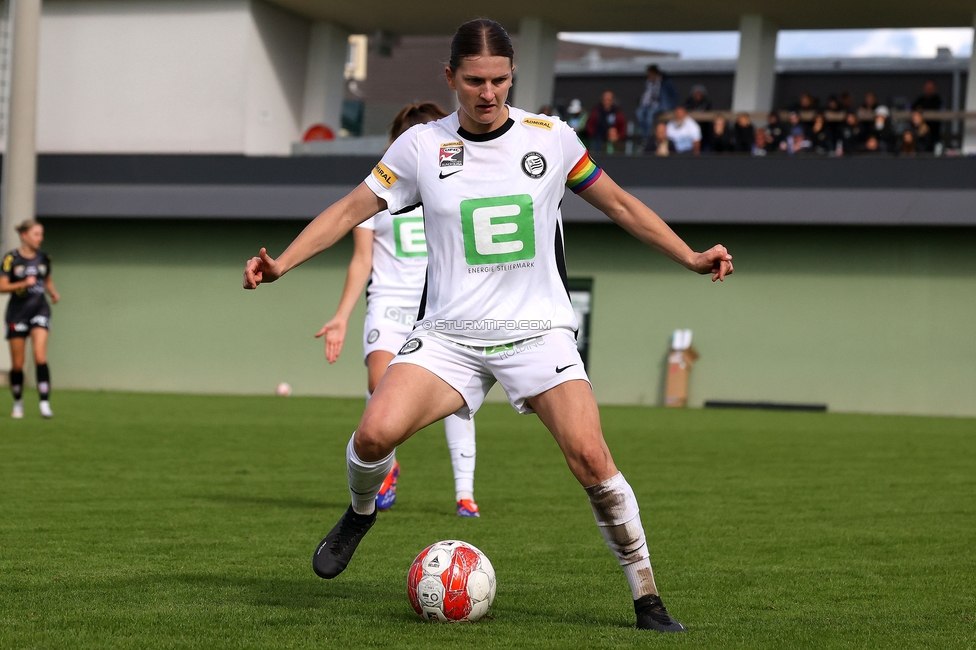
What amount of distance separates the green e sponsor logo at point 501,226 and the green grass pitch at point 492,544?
4.59 ft

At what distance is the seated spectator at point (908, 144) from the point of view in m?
22.2

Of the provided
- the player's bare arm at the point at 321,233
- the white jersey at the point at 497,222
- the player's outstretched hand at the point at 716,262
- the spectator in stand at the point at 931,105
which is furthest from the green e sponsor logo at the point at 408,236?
the spectator in stand at the point at 931,105

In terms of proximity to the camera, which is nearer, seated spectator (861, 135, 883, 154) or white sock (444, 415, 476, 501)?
white sock (444, 415, 476, 501)

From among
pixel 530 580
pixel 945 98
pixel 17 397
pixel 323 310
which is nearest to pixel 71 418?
pixel 17 397

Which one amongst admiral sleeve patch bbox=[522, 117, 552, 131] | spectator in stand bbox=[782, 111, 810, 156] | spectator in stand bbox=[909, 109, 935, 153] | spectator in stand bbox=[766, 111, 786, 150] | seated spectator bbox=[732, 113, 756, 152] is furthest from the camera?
seated spectator bbox=[732, 113, 756, 152]

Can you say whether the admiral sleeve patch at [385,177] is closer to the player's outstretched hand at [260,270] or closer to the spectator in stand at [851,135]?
the player's outstretched hand at [260,270]

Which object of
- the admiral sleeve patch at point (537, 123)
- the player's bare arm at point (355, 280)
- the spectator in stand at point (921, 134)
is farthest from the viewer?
the spectator in stand at point (921, 134)

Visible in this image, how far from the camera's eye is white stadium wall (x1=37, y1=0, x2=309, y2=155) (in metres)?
26.5

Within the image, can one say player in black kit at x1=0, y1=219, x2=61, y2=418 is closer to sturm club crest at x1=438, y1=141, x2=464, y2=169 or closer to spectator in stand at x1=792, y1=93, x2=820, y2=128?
sturm club crest at x1=438, y1=141, x2=464, y2=169

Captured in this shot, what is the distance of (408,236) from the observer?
8.27 metres

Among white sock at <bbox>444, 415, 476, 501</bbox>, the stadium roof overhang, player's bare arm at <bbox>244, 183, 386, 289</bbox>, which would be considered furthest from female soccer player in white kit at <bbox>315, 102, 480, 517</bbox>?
the stadium roof overhang

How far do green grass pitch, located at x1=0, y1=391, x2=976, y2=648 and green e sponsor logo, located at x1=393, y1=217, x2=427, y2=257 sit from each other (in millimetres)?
1685

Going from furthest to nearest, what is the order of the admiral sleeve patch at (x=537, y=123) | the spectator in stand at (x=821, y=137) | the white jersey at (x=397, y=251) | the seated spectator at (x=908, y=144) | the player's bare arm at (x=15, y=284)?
1. the spectator in stand at (x=821, y=137)
2. the seated spectator at (x=908, y=144)
3. the player's bare arm at (x=15, y=284)
4. the white jersey at (x=397, y=251)
5. the admiral sleeve patch at (x=537, y=123)

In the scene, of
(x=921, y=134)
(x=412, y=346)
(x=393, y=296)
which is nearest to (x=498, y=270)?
(x=412, y=346)
